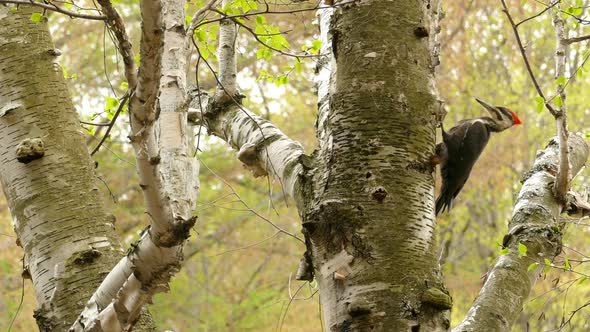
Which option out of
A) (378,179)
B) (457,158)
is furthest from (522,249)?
(457,158)

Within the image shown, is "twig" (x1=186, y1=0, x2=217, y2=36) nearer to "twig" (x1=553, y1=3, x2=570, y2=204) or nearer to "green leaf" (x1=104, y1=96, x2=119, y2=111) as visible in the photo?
"green leaf" (x1=104, y1=96, x2=119, y2=111)

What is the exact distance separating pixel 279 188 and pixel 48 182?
6842 mm

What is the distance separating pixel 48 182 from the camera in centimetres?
272

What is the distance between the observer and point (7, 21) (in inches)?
119

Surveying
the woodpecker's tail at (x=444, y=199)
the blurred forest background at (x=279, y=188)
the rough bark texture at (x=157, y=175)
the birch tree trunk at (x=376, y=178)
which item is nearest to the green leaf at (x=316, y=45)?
A: the birch tree trunk at (x=376, y=178)

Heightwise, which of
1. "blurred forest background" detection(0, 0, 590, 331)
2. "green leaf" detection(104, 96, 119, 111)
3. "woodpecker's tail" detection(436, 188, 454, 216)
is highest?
"blurred forest background" detection(0, 0, 590, 331)

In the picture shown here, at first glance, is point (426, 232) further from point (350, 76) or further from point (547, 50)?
point (547, 50)

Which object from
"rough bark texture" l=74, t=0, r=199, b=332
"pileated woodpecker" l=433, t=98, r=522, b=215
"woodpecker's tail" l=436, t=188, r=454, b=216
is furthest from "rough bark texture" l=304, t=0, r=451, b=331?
"woodpecker's tail" l=436, t=188, r=454, b=216

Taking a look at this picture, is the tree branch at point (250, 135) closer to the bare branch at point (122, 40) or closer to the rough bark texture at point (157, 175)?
the rough bark texture at point (157, 175)

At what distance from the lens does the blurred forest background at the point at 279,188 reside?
8.31m

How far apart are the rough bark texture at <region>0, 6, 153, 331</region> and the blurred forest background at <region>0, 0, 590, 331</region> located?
4474mm

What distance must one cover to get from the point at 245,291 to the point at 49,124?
6.68 meters

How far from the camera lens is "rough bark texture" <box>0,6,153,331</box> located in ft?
8.48

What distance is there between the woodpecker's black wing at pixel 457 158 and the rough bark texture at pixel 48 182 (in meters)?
2.59
